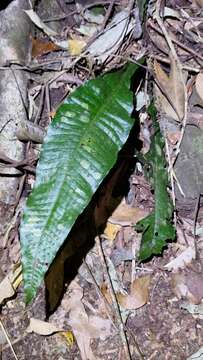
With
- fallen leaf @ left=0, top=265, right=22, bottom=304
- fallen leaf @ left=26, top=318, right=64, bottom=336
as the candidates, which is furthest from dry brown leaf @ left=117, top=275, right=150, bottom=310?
fallen leaf @ left=0, top=265, right=22, bottom=304

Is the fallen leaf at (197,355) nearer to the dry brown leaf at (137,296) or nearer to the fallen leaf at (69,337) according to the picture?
the dry brown leaf at (137,296)

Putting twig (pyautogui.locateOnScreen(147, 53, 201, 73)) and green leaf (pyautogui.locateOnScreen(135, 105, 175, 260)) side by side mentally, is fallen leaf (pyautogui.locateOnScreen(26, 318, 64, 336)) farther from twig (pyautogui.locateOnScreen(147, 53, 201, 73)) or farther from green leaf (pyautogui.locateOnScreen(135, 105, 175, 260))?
twig (pyautogui.locateOnScreen(147, 53, 201, 73))

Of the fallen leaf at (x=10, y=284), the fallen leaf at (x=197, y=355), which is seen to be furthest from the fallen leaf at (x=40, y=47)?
the fallen leaf at (x=197, y=355)

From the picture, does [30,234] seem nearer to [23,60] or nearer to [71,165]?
[71,165]

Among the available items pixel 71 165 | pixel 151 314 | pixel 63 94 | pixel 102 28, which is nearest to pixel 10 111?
pixel 63 94

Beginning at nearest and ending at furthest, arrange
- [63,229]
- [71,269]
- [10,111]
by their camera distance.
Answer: [63,229] < [71,269] < [10,111]

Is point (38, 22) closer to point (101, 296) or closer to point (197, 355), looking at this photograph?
point (101, 296)

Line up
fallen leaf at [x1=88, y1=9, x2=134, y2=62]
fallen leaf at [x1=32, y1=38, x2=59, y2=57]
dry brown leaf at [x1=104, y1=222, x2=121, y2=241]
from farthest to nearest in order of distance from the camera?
fallen leaf at [x1=32, y1=38, x2=59, y2=57] → fallen leaf at [x1=88, y1=9, x2=134, y2=62] → dry brown leaf at [x1=104, y1=222, x2=121, y2=241]
